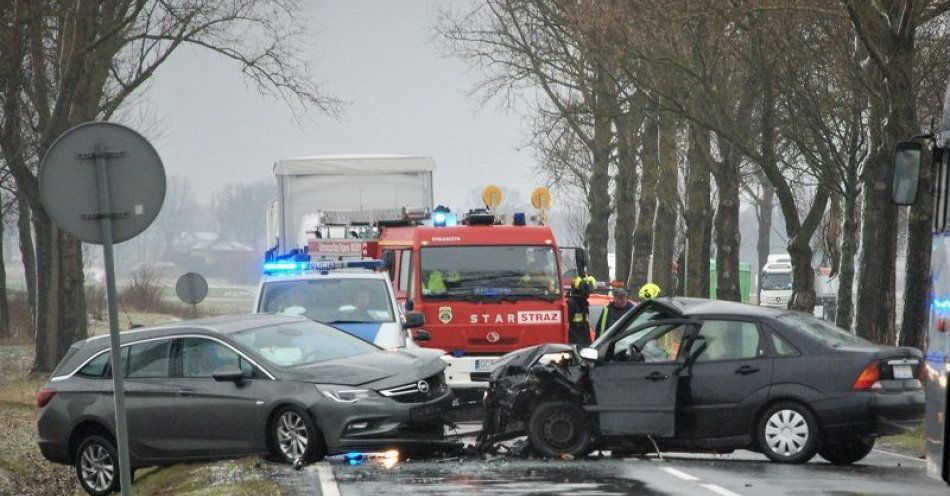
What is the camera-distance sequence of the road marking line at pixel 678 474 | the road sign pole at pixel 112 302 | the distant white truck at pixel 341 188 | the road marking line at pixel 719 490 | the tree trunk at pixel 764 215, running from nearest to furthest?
the road sign pole at pixel 112 302, the road marking line at pixel 719 490, the road marking line at pixel 678 474, the distant white truck at pixel 341 188, the tree trunk at pixel 764 215

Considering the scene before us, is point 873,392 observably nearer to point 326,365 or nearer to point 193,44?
point 326,365

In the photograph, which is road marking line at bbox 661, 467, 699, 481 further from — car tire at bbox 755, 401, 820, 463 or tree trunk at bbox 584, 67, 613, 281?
tree trunk at bbox 584, 67, 613, 281

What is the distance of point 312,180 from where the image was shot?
2842 centimetres

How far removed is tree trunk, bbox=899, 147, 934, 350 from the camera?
19688 millimetres

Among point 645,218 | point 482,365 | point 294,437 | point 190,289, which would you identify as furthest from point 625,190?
point 294,437

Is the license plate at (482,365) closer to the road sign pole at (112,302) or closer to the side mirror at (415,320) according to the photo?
the side mirror at (415,320)

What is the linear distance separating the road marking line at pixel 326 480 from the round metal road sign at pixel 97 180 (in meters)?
2.88

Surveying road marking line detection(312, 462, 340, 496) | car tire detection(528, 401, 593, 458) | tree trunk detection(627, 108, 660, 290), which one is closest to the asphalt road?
road marking line detection(312, 462, 340, 496)

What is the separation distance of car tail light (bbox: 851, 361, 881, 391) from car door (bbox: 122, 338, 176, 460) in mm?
6173

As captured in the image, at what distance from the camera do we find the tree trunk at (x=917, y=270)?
64.6 feet

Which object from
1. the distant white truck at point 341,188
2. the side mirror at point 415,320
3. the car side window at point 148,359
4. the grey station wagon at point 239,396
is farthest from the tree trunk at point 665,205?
the car side window at point 148,359

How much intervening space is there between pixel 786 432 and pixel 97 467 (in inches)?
255

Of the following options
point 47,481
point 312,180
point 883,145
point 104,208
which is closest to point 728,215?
point 312,180

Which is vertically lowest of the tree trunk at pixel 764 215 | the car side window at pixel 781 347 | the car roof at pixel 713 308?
the tree trunk at pixel 764 215
